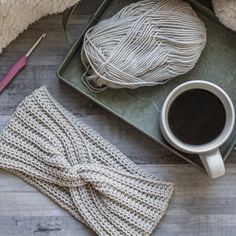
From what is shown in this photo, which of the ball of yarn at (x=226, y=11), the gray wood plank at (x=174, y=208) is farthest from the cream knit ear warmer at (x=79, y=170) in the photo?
the ball of yarn at (x=226, y=11)

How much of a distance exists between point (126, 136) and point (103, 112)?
0.05 m

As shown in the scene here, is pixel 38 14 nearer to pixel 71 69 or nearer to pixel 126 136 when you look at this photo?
pixel 71 69

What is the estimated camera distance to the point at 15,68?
0.91 metres

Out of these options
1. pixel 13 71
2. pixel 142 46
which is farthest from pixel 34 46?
pixel 142 46

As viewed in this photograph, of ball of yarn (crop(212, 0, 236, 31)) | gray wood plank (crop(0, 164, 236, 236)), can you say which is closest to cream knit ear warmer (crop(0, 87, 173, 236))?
gray wood plank (crop(0, 164, 236, 236))

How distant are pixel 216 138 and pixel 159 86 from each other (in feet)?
0.39

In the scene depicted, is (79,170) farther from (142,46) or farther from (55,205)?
(142,46)

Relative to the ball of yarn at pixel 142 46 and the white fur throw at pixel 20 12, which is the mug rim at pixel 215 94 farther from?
the white fur throw at pixel 20 12

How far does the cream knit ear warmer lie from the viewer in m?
0.89

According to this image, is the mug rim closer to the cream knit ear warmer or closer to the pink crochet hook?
the cream knit ear warmer

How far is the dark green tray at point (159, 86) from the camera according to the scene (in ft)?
2.96

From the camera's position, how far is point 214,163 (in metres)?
0.83

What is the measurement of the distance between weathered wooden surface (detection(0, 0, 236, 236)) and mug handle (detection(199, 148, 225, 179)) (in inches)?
2.9

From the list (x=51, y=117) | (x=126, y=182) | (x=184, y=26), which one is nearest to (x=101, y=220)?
(x=126, y=182)
